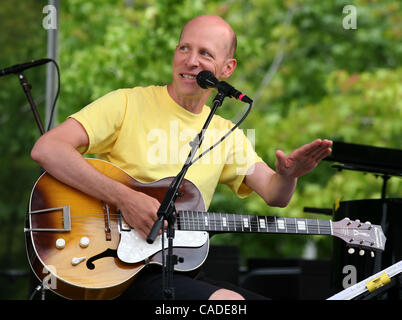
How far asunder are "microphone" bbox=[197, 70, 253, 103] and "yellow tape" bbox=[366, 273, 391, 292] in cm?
84

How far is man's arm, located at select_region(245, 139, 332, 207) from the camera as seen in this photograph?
258cm

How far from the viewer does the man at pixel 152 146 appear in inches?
103

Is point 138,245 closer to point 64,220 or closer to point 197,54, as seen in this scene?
point 64,220

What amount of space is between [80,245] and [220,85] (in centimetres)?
86

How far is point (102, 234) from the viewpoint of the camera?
2.62 m

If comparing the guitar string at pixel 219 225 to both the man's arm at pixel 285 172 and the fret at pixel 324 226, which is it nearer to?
the fret at pixel 324 226

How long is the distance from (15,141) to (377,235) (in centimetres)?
295

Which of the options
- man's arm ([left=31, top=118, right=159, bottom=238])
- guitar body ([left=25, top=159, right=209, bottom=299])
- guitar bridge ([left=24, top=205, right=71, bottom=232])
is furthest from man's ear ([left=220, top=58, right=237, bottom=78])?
guitar bridge ([left=24, top=205, right=71, bottom=232])

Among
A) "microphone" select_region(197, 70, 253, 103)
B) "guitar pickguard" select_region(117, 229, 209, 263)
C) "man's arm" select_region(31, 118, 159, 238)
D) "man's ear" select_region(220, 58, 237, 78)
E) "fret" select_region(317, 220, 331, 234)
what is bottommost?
"guitar pickguard" select_region(117, 229, 209, 263)

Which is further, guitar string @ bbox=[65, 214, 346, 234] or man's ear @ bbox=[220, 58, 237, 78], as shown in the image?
man's ear @ bbox=[220, 58, 237, 78]

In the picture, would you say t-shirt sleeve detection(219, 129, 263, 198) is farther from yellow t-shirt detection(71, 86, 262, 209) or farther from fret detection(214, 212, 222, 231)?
fret detection(214, 212, 222, 231)
